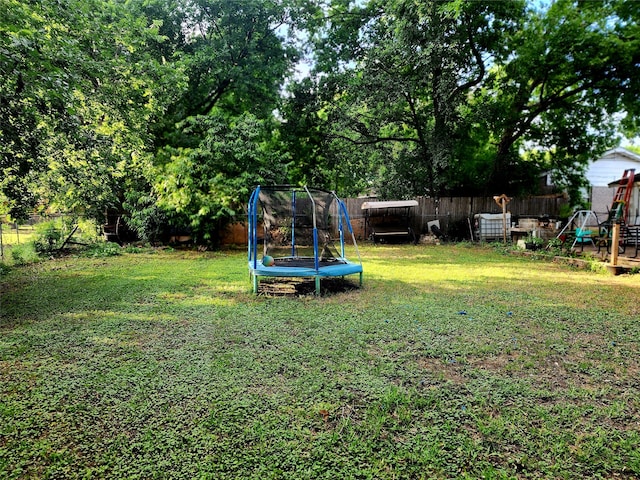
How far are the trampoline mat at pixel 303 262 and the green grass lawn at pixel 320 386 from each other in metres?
1.04

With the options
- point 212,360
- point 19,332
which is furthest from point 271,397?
point 19,332

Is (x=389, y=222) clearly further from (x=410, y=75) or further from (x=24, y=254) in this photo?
(x=24, y=254)

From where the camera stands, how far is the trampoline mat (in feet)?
19.7

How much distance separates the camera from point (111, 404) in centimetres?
228

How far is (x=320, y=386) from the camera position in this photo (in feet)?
8.18

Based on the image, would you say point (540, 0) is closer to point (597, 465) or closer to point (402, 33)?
point (402, 33)

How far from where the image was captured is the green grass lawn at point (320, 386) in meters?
1.79

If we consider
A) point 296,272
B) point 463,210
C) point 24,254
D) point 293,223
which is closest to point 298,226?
point 293,223

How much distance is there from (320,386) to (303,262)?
152 inches

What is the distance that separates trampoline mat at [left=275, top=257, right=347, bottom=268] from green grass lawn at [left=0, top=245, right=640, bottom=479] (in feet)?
3.41

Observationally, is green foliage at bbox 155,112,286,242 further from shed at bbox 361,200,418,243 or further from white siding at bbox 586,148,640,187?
Answer: white siding at bbox 586,148,640,187

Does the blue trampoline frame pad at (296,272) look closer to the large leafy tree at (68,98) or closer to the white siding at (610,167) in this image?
the large leafy tree at (68,98)

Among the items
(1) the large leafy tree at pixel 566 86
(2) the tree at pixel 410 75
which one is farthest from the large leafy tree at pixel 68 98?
(1) the large leafy tree at pixel 566 86

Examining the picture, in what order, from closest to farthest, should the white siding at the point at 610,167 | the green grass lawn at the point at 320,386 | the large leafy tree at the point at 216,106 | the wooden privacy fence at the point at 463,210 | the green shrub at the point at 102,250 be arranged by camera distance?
the green grass lawn at the point at 320,386 → the green shrub at the point at 102,250 → the large leafy tree at the point at 216,106 → the wooden privacy fence at the point at 463,210 → the white siding at the point at 610,167
